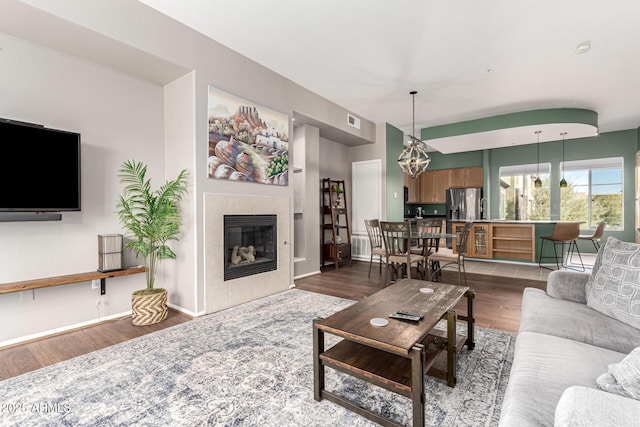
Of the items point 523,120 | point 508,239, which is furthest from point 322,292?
point 523,120

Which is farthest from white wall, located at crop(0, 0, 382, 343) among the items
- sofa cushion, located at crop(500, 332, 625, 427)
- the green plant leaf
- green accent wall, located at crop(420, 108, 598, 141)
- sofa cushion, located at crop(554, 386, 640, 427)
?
green accent wall, located at crop(420, 108, 598, 141)

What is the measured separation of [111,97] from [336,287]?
3.55 metres

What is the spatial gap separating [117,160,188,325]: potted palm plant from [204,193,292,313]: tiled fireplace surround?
34 centimetres

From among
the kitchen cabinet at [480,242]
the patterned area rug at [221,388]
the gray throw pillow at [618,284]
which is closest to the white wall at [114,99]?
the patterned area rug at [221,388]

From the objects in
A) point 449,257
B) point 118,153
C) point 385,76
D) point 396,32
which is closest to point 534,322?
point 449,257

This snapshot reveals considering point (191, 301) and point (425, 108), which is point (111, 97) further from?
point (425, 108)

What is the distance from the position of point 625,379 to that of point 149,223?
3496 millimetres

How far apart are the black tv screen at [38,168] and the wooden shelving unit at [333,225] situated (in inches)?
154

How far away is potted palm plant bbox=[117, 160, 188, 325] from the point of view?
301 cm

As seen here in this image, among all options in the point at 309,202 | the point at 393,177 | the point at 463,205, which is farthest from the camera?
the point at 463,205

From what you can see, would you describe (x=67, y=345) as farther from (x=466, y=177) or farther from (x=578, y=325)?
(x=466, y=177)

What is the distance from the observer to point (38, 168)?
2.58 m

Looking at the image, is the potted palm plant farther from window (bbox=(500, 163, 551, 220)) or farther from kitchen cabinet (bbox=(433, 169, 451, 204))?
window (bbox=(500, 163, 551, 220))

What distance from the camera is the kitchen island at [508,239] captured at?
605cm
